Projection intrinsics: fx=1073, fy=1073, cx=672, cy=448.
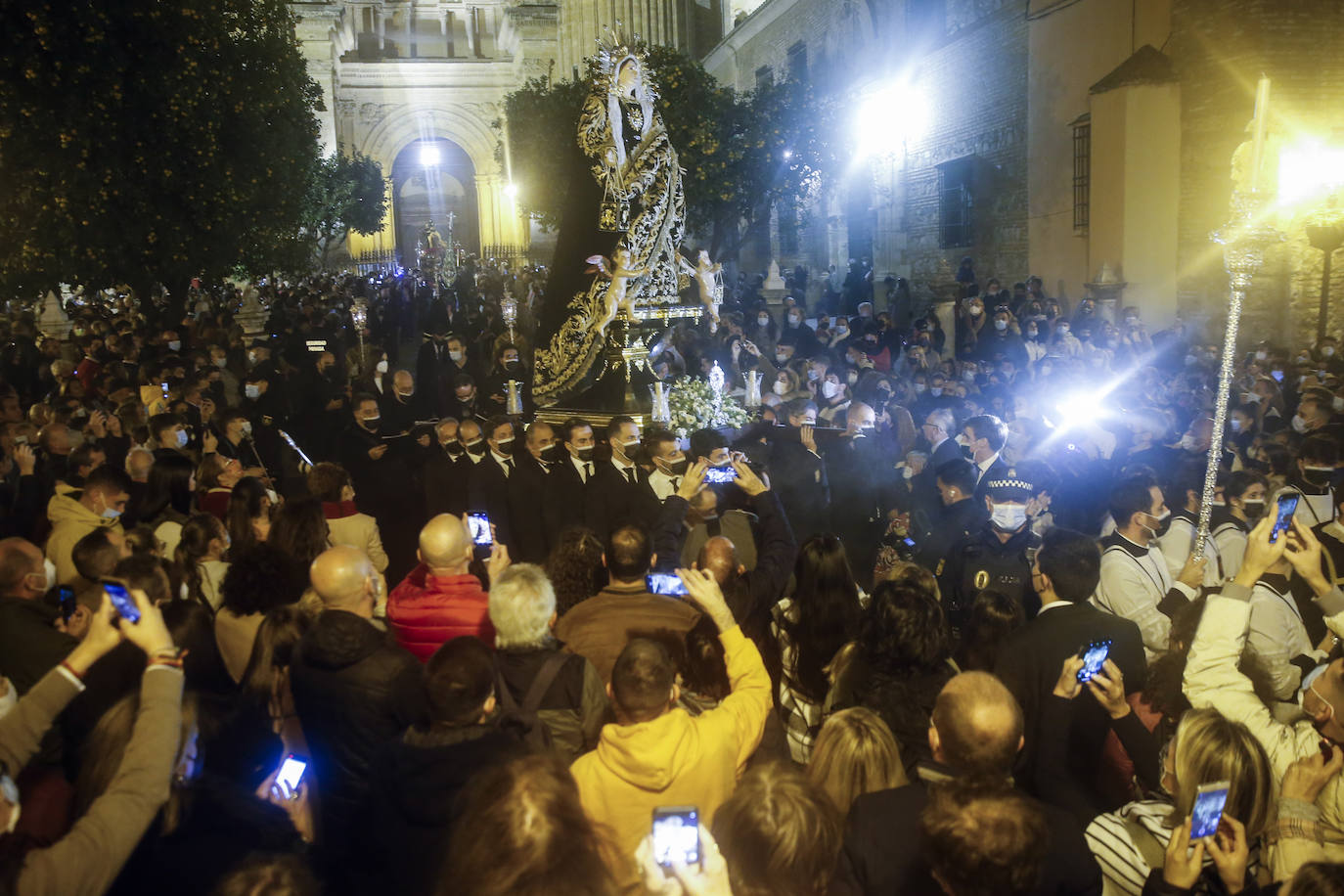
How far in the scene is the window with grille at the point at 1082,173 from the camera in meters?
19.1

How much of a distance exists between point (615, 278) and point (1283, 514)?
655cm

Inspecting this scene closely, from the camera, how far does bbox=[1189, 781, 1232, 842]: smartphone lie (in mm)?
2547

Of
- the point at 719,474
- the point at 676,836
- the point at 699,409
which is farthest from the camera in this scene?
the point at 699,409

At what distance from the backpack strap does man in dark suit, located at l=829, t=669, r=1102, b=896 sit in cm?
125

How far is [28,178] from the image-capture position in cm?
1526

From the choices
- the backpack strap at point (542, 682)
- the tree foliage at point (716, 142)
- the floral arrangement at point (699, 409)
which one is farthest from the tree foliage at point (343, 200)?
the backpack strap at point (542, 682)

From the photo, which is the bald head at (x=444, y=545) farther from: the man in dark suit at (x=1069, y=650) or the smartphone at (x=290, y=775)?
the man in dark suit at (x=1069, y=650)

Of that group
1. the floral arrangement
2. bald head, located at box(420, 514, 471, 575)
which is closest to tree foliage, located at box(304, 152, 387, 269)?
the floral arrangement

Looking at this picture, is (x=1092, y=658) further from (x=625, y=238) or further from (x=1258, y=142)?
(x=625, y=238)

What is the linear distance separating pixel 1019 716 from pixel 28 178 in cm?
1648

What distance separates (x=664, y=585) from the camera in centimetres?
471

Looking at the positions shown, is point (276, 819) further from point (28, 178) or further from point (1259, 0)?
point (1259, 0)

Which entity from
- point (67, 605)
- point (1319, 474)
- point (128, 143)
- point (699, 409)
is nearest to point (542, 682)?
point (67, 605)

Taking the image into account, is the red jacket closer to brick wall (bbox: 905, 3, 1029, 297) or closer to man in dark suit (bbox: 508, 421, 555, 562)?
man in dark suit (bbox: 508, 421, 555, 562)
